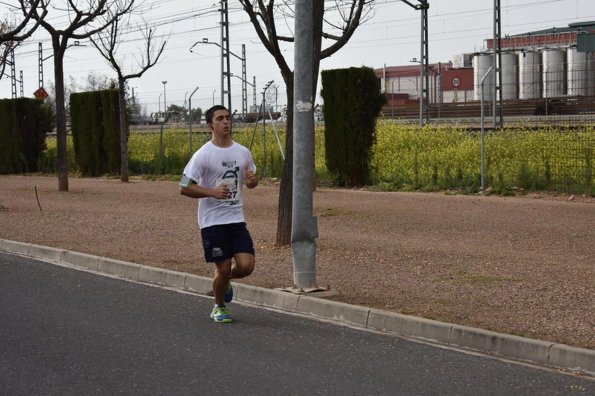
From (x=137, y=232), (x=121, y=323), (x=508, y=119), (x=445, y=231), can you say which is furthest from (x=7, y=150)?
(x=121, y=323)

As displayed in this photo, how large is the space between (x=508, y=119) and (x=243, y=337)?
28.2m

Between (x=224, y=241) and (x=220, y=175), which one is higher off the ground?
(x=220, y=175)

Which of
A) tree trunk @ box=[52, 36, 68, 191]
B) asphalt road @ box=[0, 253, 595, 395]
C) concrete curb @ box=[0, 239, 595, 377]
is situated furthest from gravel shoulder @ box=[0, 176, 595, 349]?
tree trunk @ box=[52, 36, 68, 191]

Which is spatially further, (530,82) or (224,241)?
(530,82)

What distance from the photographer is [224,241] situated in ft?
29.1

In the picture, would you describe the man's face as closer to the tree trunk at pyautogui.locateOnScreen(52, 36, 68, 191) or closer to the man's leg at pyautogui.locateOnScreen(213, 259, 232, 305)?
the man's leg at pyautogui.locateOnScreen(213, 259, 232, 305)

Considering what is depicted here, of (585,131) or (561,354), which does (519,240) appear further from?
(585,131)

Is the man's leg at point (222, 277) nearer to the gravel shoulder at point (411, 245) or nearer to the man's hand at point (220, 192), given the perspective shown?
the man's hand at point (220, 192)

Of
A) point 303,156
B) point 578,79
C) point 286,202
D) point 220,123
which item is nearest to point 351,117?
point 578,79

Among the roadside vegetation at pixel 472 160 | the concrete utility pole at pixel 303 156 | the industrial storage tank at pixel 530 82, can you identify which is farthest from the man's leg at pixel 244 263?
the industrial storage tank at pixel 530 82

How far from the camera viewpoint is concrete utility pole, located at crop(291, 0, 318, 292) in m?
10.2

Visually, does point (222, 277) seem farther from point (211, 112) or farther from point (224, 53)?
point (224, 53)

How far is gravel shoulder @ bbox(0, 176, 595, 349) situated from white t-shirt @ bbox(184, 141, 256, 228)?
1.62m

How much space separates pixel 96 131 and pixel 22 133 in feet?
16.8
